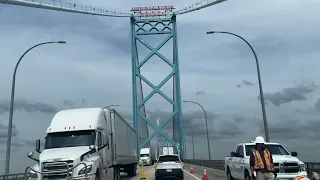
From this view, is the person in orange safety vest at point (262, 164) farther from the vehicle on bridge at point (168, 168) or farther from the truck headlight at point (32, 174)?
the vehicle on bridge at point (168, 168)

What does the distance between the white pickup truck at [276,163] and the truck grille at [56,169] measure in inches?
243

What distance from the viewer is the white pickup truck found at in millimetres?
14070

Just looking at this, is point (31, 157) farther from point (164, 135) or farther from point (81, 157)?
point (164, 135)

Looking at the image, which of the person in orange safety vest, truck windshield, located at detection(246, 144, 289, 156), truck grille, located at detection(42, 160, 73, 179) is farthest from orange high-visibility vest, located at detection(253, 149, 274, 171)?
truck grille, located at detection(42, 160, 73, 179)

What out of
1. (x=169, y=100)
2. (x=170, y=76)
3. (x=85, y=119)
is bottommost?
(x=85, y=119)

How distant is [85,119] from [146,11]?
6395 cm

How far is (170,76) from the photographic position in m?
70.9

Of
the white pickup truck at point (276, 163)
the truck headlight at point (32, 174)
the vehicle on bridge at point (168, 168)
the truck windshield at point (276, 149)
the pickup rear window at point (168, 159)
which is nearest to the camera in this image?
the truck headlight at point (32, 174)

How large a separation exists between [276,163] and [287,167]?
0.39 metres

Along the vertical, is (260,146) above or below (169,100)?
below

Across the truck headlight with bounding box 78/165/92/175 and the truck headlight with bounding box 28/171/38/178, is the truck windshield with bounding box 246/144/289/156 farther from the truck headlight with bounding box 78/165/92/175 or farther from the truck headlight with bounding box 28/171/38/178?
the truck headlight with bounding box 28/171/38/178

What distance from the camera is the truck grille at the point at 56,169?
13484mm

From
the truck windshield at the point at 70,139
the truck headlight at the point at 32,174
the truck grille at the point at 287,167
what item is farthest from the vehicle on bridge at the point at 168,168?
the truck headlight at the point at 32,174

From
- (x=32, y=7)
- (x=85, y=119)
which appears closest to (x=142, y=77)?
(x=32, y=7)
